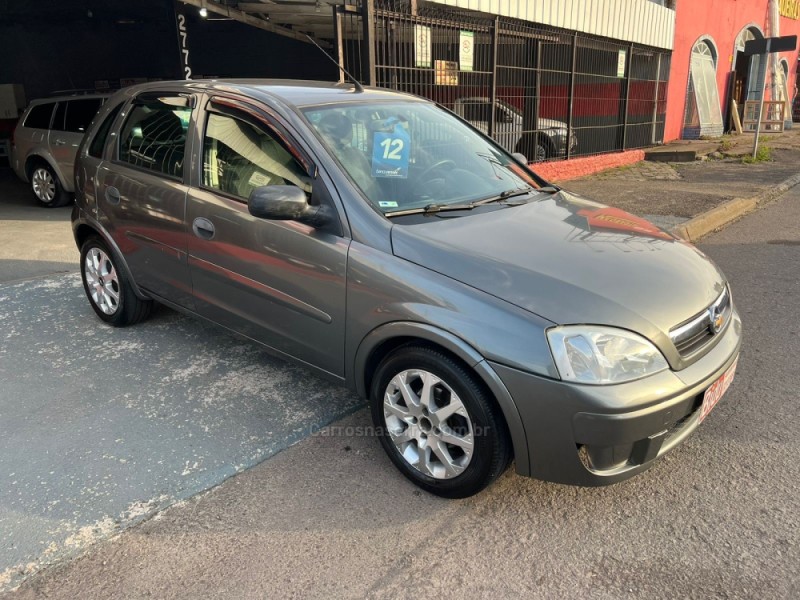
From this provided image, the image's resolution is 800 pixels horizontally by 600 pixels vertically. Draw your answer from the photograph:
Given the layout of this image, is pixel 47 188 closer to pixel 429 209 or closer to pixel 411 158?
pixel 411 158

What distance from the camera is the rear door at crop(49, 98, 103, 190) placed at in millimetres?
9023

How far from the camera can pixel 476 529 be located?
8.41 ft

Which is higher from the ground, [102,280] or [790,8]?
[790,8]

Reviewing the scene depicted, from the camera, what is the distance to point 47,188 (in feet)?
31.7

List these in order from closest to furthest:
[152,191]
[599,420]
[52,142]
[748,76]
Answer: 1. [599,420]
2. [152,191]
3. [52,142]
4. [748,76]

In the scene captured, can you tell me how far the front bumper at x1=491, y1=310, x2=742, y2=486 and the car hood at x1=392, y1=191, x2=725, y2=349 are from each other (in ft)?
0.71

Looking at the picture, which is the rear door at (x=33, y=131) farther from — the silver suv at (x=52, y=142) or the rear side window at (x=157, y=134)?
the rear side window at (x=157, y=134)

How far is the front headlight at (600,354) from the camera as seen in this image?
2.29 m

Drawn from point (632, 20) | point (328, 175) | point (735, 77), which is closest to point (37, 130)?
point (328, 175)

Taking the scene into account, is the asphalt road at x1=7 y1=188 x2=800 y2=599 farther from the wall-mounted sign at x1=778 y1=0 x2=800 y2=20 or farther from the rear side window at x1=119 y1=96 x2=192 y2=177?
the wall-mounted sign at x1=778 y1=0 x2=800 y2=20

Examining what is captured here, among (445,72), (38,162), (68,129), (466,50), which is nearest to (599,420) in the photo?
(445,72)

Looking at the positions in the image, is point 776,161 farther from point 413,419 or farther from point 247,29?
point 413,419

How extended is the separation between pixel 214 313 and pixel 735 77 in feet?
80.9

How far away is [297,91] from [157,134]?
109 cm
